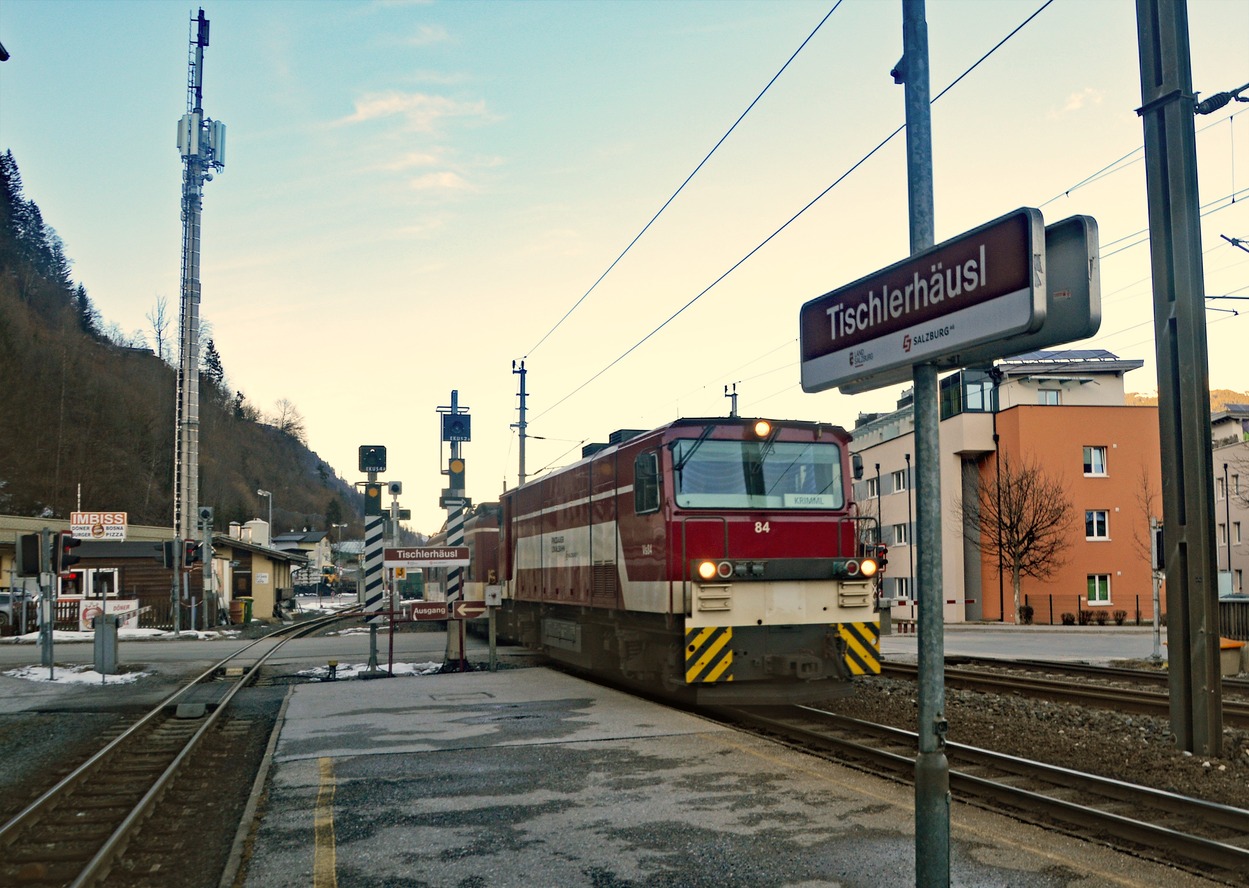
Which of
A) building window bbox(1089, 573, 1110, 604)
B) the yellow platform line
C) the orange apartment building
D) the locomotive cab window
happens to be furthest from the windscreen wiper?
building window bbox(1089, 573, 1110, 604)

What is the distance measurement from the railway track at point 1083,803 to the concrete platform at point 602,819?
0.36m

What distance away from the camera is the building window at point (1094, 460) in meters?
47.0

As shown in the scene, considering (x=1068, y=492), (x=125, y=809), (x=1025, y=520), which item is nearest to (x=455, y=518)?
(x=125, y=809)

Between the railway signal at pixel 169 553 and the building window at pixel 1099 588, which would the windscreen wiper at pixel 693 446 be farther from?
the building window at pixel 1099 588

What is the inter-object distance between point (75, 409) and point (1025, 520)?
204ft

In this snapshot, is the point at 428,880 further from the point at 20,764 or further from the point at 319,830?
the point at 20,764

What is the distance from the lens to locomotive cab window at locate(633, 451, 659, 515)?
12.3m

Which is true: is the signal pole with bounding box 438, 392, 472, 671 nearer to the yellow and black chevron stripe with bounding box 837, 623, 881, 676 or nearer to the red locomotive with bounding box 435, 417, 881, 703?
the red locomotive with bounding box 435, 417, 881, 703

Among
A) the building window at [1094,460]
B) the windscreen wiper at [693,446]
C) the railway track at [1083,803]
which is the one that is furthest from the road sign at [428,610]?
the building window at [1094,460]

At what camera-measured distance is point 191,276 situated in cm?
3950

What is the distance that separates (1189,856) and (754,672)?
5.73 meters

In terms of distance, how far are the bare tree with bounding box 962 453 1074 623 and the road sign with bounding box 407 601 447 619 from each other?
32.1m

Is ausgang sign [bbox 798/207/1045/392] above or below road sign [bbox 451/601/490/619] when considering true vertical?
above

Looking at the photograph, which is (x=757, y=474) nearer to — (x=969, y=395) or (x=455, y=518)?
(x=455, y=518)
